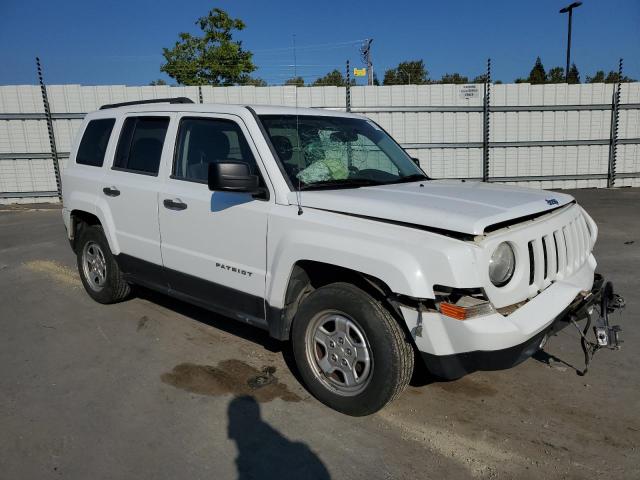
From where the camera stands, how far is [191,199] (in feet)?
12.9

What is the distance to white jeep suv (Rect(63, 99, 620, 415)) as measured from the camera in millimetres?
2732

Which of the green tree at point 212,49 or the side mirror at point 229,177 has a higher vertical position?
the green tree at point 212,49

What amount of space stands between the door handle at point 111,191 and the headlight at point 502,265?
340cm

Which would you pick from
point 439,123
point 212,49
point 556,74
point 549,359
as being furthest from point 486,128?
point 556,74

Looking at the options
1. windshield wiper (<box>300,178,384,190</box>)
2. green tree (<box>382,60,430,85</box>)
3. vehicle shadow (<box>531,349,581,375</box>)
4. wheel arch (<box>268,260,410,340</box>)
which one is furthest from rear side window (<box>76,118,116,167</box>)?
green tree (<box>382,60,430,85</box>)

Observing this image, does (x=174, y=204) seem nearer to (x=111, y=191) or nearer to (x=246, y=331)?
(x=111, y=191)

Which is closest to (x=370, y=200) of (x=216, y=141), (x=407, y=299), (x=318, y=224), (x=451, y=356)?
(x=318, y=224)

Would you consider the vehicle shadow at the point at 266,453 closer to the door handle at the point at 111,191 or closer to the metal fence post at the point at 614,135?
the door handle at the point at 111,191

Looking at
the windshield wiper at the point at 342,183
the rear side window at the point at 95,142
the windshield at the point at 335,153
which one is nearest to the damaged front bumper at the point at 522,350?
the windshield wiper at the point at 342,183

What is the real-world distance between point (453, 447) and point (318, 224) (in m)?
1.52

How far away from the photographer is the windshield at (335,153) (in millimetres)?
3639

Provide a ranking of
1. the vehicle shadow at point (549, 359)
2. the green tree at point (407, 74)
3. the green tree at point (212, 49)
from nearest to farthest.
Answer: the vehicle shadow at point (549, 359), the green tree at point (212, 49), the green tree at point (407, 74)

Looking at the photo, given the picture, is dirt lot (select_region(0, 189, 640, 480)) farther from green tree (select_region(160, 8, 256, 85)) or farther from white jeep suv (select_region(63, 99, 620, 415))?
green tree (select_region(160, 8, 256, 85))

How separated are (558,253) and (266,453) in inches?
84.2
